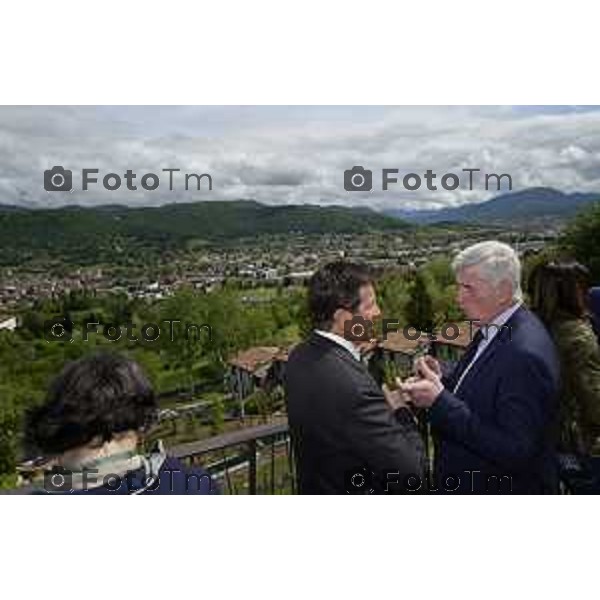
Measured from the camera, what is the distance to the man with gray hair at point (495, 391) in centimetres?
254

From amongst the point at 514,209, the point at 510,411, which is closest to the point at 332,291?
the point at 510,411

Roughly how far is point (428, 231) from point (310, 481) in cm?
137

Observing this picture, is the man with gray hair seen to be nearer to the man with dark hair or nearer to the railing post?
the man with dark hair

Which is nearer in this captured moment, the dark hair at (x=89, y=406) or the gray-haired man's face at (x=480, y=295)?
the dark hair at (x=89, y=406)

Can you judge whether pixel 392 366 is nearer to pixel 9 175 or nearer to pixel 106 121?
pixel 106 121

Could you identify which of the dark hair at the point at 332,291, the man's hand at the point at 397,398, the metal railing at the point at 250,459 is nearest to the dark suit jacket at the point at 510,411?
the man's hand at the point at 397,398

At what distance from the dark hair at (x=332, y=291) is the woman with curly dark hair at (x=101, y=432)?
2.68 feet

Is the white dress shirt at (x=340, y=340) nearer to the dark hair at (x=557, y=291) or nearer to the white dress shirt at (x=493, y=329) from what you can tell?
the white dress shirt at (x=493, y=329)

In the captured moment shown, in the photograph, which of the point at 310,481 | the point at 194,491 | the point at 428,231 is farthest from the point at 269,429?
the point at 194,491

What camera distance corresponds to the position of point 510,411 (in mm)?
2533

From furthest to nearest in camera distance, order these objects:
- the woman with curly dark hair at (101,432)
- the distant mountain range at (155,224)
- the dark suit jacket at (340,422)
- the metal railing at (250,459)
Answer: the distant mountain range at (155,224), the metal railing at (250,459), the dark suit jacket at (340,422), the woman with curly dark hair at (101,432)

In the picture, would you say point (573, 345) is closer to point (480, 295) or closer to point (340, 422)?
point (480, 295)

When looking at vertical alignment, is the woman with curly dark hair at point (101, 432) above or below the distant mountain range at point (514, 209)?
below

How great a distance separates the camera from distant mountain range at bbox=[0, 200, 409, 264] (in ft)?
11.6
